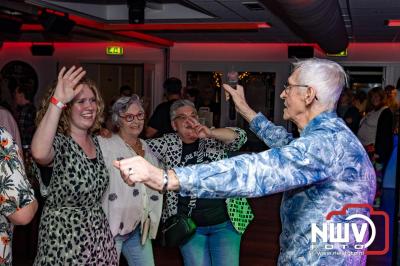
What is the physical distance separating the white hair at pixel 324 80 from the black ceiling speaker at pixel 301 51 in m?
7.43

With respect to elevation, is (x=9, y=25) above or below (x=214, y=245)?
above

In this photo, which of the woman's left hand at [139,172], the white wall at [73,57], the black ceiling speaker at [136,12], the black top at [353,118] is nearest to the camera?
the woman's left hand at [139,172]

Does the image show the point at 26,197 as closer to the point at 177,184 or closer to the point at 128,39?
the point at 177,184

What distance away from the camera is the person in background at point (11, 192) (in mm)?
1647

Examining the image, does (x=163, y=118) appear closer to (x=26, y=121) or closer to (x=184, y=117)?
(x=184, y=117)

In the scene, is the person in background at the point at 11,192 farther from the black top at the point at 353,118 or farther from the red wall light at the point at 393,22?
the black top at the point at 353,118

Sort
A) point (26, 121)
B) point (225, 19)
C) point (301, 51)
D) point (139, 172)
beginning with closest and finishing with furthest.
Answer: point (139, 172) → point (26, 121) → point (225, 19) → point (301, 51)

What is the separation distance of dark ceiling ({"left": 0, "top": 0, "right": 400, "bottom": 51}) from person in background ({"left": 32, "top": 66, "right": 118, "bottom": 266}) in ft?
6.66

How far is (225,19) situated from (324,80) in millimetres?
5276

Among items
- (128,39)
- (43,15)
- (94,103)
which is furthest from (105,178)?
(128,39)

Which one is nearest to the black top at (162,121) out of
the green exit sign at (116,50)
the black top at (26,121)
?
→ the black top at (26,121)

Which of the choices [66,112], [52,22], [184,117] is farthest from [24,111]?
[66,112]

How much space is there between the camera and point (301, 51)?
887cm

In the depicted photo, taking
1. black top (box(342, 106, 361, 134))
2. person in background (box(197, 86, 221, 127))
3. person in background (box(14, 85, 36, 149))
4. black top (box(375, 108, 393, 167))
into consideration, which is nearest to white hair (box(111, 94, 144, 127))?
person in background (box(14, 85, 36, 149))
